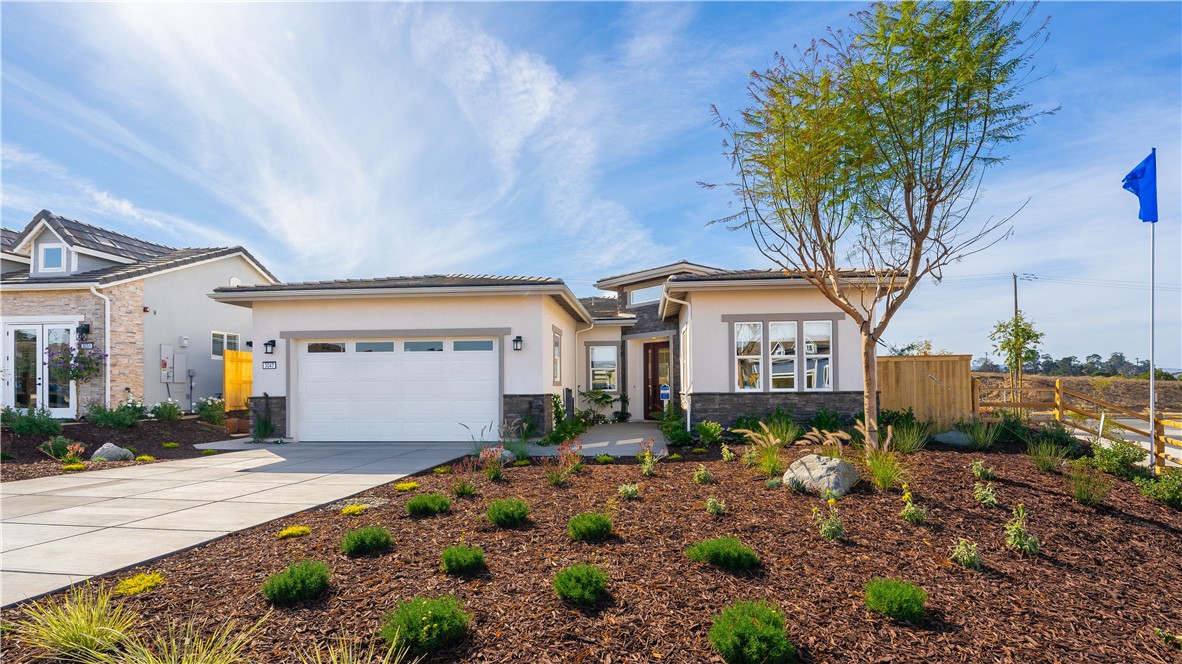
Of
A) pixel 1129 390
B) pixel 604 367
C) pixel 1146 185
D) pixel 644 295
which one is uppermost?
pixel 1146 185

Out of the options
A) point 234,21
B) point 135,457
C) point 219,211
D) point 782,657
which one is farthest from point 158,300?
point 782,657

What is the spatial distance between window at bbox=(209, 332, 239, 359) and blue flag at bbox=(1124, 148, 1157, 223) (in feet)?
66.7

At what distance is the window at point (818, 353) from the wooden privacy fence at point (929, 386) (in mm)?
910

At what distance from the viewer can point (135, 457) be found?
1021 centimetres

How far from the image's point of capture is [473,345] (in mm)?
11938

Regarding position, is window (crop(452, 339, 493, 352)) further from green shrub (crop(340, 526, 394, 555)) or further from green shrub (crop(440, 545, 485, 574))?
green shrub (crop(440, 545, 485, 574))

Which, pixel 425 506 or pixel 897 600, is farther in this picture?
pixel 425 506

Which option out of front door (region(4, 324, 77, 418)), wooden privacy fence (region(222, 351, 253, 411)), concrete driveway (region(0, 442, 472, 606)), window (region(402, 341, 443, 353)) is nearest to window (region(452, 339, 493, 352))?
window (region(402, 341, 443, 353))

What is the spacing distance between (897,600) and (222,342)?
19.2 metres

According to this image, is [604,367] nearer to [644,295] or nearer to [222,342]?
[644,295]

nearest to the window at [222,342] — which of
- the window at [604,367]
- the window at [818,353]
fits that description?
the window at [604,367]

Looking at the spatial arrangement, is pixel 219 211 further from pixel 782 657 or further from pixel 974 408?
pixel 974 408

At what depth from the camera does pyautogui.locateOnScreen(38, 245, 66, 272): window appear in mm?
15305

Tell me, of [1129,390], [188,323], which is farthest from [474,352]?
[1129,390]
